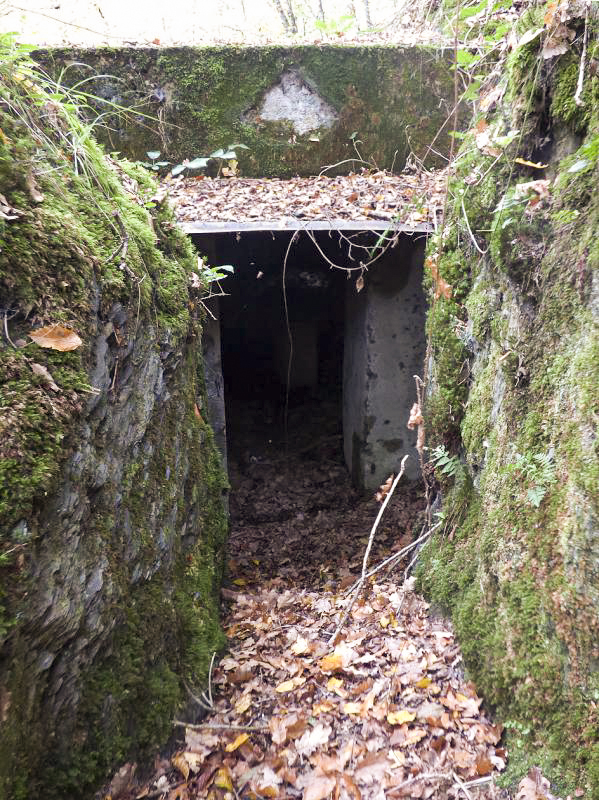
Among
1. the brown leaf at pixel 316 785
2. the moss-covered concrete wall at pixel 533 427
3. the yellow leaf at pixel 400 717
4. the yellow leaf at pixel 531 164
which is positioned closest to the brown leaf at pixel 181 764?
the brown leaf at pixel 316 785

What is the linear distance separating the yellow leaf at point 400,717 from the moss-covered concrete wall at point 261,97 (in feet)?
16.9

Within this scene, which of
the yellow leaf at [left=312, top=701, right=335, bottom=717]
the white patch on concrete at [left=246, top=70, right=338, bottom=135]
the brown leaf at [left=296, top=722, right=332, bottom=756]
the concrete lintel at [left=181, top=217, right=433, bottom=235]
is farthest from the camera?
the white patch on concrete at [left=246, top=70, right=338, bottom=135]

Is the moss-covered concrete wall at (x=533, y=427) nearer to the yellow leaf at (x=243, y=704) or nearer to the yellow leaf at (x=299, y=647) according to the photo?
the yellow leaf at (x=299, y=647)

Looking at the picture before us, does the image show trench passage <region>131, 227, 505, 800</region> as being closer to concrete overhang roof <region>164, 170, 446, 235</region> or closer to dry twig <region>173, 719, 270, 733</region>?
dry twig <region>173, 719, 270, 733</region>

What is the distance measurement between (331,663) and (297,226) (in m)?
3.31

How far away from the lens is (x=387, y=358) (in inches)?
216

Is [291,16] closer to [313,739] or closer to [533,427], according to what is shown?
[533,427]

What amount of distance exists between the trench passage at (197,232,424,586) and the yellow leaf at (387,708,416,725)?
235 cm

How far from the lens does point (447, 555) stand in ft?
10.6

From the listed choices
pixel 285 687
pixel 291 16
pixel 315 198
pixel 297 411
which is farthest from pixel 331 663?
pixel 291 16

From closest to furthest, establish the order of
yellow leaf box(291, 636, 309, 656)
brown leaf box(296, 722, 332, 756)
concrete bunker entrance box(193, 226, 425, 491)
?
1. brown leaf box(296, 722, 332, 756)
2. yellow leaf box(291, 636, 309, 656)
3. concrete bunker entrance box(193, 226, 425, 491)

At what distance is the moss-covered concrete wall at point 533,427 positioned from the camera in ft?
6.14

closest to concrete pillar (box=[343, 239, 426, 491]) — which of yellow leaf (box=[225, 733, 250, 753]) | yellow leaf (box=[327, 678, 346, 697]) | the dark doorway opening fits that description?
the dark doorway opening

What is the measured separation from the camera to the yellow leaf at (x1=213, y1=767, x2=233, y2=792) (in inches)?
88.1
